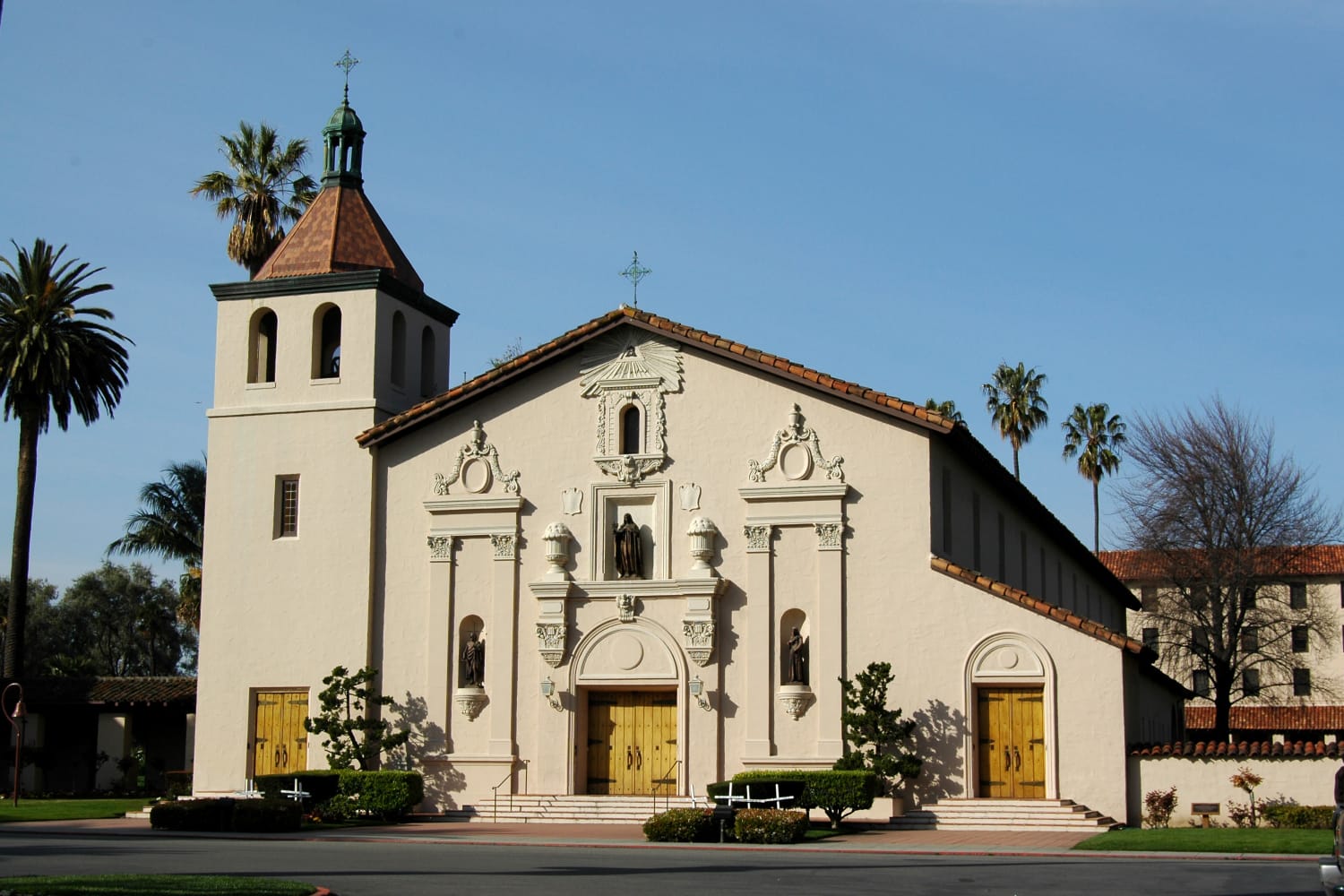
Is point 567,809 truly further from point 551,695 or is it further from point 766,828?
point 766,828

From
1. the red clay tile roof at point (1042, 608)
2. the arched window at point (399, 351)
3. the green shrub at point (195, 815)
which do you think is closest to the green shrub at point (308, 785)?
the green shrub at point (195, 815)

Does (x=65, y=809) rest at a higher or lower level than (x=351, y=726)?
lower

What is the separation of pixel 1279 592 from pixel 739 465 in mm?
38568

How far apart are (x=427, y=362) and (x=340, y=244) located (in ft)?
11.9

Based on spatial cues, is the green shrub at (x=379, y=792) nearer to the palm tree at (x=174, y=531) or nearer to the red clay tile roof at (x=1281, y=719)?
the palm tree at (x=174, y=531)

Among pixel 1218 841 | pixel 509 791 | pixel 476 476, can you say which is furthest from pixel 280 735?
pixel 1218 841

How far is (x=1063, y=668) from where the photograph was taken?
29266 mm

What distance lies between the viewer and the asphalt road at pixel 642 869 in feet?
57.2

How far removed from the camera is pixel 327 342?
36.1 m

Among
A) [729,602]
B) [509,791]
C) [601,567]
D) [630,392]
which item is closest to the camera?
[729,602]

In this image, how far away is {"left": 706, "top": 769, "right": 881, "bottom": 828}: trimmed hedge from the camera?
2820 cm

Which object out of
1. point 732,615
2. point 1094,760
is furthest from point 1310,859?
point 732,615

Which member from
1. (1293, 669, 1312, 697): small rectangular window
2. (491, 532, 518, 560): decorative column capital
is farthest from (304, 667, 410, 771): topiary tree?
(1293, 669, 1312, 697): small rectangular window

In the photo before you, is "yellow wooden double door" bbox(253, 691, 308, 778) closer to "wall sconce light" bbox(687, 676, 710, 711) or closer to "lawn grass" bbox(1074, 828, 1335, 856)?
"wall sconce light" bbox(687, 676, 710, 711)
